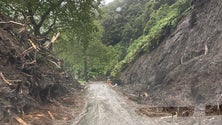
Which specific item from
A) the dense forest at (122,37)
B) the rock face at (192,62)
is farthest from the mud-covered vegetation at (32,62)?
the rock face at (192,62)

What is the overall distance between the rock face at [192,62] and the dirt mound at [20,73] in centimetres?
809

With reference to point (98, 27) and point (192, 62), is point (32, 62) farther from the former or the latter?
point (98, 27)

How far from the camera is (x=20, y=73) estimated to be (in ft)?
54.0

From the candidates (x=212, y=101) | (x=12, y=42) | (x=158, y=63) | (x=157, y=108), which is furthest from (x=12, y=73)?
(x=158, y=63)

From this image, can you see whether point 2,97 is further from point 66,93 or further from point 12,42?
point 66,93

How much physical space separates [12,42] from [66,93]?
10521mm

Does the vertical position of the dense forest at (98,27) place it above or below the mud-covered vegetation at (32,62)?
above

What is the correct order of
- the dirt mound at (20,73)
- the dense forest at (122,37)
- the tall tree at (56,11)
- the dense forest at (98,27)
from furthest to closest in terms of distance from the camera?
the dense forest at (122,37) → the dense forest at (98,27) → the tall tree at (56,11) → the dirt mound at (20,73)

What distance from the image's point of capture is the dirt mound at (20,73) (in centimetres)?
1404

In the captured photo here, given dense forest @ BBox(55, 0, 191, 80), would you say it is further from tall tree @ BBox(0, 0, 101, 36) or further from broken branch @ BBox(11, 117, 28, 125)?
broken branch @ BBox(11, 117, 28, 125)

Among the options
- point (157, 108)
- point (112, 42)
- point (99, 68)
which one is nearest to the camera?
point (157, 108)

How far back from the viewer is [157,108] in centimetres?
1870

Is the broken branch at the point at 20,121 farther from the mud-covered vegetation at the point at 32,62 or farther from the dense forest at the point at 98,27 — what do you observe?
the dense forest at the point at 98,27

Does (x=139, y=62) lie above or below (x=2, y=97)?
above
